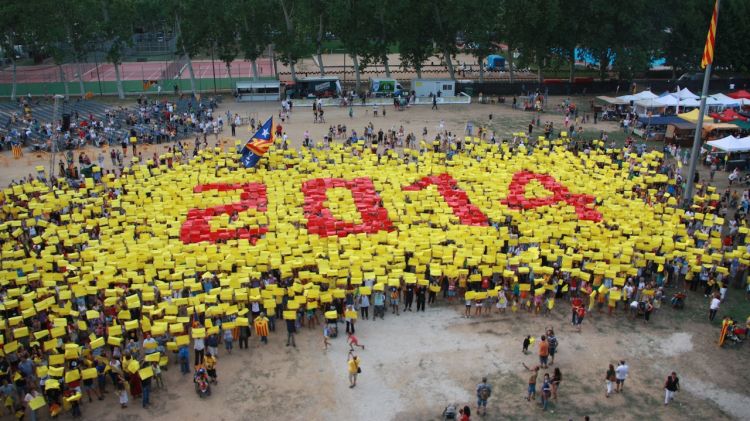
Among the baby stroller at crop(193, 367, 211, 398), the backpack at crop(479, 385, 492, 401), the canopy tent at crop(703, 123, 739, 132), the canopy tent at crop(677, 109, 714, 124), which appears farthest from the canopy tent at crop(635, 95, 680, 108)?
the baby stroller at crop(193, 367, 211, 398)

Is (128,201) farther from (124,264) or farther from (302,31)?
(302,31)

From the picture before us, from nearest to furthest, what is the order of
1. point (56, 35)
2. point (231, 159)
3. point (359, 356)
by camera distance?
point (359, 356) → point (231, 159) → point (56, 35)

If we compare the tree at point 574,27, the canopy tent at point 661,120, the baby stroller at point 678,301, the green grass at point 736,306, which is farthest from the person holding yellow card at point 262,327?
the tree at point 574,27

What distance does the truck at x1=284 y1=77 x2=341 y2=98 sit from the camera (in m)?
58.3

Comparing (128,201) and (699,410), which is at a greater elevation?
(128,201)

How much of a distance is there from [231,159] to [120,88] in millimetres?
26171

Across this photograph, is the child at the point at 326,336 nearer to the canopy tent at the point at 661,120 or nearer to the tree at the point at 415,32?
the canopy tent at the point at 661,120

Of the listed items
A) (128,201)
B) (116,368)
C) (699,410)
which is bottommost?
(699,410)

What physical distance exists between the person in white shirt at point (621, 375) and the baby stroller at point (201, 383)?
11.6 meters

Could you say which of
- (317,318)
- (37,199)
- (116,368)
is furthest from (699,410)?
(37,199)

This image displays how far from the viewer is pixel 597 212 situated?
30641 millimetres

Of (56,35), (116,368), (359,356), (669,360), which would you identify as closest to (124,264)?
(116,368)

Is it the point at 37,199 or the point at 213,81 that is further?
the point at 213,81

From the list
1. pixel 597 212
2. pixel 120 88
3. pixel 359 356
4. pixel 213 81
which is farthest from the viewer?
pixel 213 81
